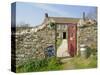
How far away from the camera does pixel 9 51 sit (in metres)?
1.89

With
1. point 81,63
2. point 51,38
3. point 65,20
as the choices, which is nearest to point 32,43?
point 51,38

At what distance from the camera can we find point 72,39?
2.06 metres

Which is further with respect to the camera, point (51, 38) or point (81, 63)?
point (81, 63)

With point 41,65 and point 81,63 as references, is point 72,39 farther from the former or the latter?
point 41,65

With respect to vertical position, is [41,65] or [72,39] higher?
[72,39]

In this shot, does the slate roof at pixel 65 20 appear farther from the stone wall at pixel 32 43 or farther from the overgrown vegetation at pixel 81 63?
the overgrown vegetation at pixel 81 63

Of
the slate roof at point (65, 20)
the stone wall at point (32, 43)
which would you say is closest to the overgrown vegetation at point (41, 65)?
the stone wall at point (32, 43)

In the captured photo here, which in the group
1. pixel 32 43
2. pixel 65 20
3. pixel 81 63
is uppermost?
A: pixel 65 20

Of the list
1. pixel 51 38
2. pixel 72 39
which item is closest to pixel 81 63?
pixel 72 39

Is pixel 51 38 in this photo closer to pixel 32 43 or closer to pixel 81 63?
pixel 32 43

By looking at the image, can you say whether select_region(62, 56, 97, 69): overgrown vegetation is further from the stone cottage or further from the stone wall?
the stone wall

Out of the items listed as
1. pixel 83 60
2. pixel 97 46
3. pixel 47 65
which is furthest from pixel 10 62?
pixel 97 46

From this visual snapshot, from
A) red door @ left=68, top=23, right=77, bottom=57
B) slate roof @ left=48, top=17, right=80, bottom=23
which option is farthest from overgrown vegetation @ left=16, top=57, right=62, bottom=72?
slate roof @ left=48, top=17, right=80, bottom=23

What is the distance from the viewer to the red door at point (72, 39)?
2.05 m
